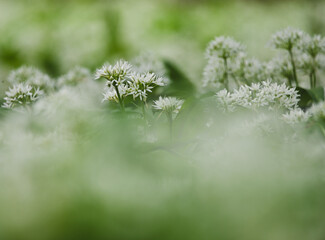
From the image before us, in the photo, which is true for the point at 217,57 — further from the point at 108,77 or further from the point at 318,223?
the point at 318,223

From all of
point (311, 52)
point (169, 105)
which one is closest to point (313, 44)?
point (311, 52)

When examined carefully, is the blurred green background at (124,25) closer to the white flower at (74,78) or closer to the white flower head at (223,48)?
the white flower at (74,78)

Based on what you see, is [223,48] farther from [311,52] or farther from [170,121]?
[170,121]

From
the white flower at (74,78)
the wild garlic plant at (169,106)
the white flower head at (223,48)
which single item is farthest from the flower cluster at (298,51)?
the white flower at (74,78)

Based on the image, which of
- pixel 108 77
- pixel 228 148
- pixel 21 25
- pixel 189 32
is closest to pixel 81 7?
pixel 21 25

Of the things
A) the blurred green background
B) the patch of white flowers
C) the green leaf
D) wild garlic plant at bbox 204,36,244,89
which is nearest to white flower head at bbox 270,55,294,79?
the patch of white flowers
